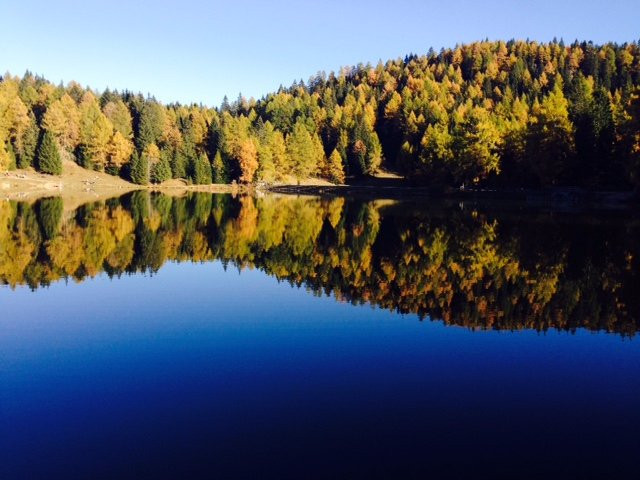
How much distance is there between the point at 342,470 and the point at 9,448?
5467 mm

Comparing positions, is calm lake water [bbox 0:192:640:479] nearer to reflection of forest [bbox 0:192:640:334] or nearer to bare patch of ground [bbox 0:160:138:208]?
reflection of forest [bbox 0:192:640:334]

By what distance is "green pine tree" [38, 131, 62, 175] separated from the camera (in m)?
101

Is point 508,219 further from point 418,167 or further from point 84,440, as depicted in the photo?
point 418,167

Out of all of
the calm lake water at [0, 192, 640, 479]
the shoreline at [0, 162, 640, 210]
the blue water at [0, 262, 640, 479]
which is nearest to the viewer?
the blue water at [0, 262, 640, 479]

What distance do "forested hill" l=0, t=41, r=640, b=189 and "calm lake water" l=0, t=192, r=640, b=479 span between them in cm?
4831

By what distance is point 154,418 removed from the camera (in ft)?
32.1

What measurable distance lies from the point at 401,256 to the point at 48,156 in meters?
94.1

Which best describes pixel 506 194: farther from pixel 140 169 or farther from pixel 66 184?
pixel 66 184

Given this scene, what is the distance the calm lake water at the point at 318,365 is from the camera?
8.66 m

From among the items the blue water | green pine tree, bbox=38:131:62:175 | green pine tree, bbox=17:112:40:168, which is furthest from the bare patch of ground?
the blue water

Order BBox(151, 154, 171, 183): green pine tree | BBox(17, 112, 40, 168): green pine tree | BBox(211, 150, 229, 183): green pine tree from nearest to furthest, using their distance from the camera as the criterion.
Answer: BBox(17, 112, 40, 168): green pine tree, BBox(151, 154, 171, 183): green pine tree, BBox(211, 150, 229, 183): green pine tree

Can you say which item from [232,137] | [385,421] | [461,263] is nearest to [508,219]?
[461,263]

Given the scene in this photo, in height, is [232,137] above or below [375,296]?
above

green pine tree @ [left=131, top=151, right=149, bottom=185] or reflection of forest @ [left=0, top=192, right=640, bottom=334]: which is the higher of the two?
green pine tree @ [left=131, top=151, right=149, bottom=185]
